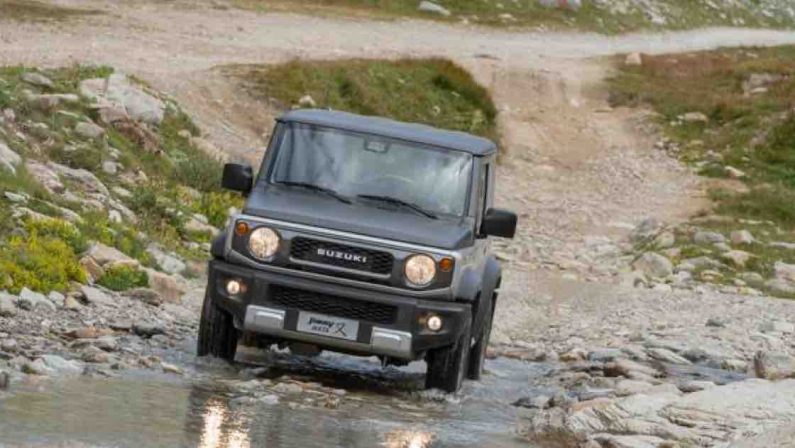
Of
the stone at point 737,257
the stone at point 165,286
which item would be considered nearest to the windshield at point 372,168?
the stone at point 165,286

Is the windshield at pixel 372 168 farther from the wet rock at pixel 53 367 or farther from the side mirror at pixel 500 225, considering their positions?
the wet rock at pixel 53 367

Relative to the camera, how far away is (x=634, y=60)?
44250mm

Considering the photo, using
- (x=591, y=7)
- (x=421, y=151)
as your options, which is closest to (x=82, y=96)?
(x=421, y=151)

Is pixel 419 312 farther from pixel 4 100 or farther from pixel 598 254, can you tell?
pixel 598 254

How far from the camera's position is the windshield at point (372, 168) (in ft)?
46.2

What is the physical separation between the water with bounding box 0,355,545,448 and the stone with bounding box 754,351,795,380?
7.43 ft

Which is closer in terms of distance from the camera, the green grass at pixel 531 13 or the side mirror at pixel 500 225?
the side mirror at pixel 500 225

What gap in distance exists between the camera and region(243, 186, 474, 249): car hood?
13359mm

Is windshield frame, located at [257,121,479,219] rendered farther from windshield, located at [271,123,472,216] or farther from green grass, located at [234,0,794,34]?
green grass, located at [234,0,794,34]

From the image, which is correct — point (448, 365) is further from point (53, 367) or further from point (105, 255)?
point (105, 255)

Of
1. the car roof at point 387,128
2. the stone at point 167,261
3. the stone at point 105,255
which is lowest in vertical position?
the stone at point 167,261

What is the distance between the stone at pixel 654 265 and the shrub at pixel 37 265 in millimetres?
10776

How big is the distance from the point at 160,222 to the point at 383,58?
15841mm

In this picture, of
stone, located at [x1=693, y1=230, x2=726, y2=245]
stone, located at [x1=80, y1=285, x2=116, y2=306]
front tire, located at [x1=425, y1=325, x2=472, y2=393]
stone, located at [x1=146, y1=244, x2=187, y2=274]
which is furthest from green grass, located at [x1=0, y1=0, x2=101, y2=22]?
front tire, located at [x1=425, y1=325, x2=472, y2=393]
